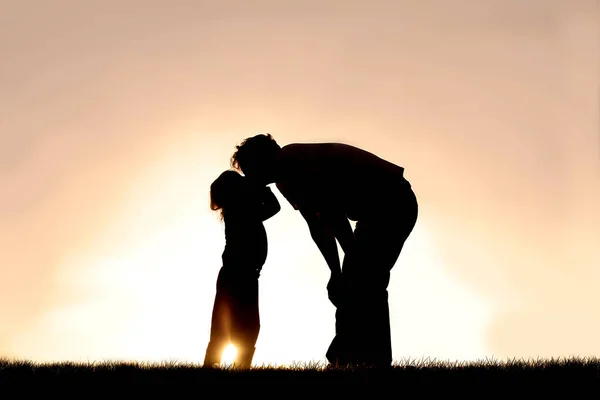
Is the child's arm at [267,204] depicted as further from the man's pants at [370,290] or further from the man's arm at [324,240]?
the man's pants at [370,290]

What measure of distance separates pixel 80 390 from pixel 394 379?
2.35 m

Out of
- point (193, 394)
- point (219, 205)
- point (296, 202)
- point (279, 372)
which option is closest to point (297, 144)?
point (296, 202)

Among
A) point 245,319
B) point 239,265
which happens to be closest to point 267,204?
point 239,265

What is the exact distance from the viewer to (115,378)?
6.88 m

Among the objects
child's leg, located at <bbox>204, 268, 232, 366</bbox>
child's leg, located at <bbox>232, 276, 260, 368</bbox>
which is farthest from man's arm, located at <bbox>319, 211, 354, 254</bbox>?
child's leg, located at <bbox>204, 268, 232, 366</bbox>

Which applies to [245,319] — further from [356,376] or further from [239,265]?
[356,376]

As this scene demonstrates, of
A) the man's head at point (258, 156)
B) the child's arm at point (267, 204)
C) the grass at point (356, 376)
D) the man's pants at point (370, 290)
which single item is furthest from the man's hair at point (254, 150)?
the grass at point (356, 376)

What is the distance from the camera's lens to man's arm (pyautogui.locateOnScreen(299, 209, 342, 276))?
27.4ft

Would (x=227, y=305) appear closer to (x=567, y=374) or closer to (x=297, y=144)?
(x=297, y=144)

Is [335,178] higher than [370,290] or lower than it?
higher

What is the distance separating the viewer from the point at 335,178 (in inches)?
331

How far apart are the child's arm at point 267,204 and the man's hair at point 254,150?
0.57 metres

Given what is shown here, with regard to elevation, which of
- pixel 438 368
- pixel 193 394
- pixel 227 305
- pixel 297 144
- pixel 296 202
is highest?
pixel 297 144

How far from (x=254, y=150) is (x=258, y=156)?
72mm
